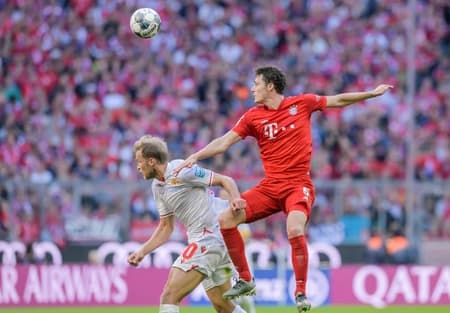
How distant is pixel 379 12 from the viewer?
95.8 feet

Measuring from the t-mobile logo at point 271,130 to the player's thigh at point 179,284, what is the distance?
175cm

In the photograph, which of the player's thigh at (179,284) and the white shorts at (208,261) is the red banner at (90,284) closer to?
the white shorts at (208,261)

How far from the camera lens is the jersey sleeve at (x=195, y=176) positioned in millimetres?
Answer: 11930

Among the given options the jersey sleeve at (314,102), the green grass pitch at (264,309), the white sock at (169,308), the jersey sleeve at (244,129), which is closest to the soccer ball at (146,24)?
the jersey sleeve at (244,129)

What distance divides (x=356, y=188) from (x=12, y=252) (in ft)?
A: 20.9

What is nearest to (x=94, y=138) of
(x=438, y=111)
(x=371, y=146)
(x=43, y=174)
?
(x=43, y=174)

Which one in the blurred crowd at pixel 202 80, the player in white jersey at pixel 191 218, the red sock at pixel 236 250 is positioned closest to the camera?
the player in white jersey at pixel 191 218

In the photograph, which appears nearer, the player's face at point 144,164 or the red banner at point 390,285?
the player's face at point 144,164

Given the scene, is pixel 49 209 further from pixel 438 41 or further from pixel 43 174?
pixel 438 41

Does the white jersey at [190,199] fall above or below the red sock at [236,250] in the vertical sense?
above

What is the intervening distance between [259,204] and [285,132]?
77cm

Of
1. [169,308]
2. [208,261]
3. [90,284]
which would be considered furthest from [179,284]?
[90,284]

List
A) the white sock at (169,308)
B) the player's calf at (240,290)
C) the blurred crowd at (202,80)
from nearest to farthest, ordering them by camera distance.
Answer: the white sock at (169,308), the player's calf at (240,290), the blurred crowd at (202,80)

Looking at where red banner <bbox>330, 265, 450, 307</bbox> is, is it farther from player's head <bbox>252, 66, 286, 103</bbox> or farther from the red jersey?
player's head <bbox>252, 66, 286, 103</bbox>
